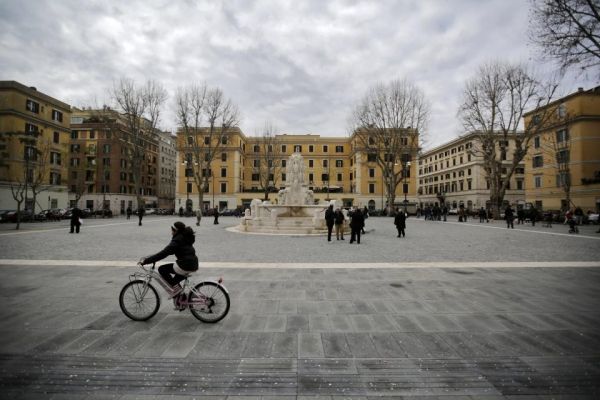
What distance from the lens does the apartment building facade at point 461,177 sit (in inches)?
2263

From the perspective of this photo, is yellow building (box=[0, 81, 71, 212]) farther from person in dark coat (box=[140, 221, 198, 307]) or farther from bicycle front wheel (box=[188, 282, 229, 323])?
bicycle front wheel (box=[188, 282, 229, 323])

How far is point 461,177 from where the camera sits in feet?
209

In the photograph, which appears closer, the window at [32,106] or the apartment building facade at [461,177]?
the window at [32,106]

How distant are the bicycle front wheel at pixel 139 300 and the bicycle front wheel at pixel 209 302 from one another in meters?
0.67

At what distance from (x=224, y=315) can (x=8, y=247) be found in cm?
1301

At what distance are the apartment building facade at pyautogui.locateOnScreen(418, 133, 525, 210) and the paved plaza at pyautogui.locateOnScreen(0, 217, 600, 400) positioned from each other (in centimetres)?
4656

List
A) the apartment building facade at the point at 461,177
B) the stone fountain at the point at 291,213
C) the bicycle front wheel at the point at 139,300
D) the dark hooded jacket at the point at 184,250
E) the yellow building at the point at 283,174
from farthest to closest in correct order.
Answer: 1. the yellow building at the point at 283,174
2. the apartment building facade at the point at 461,177
3. the stone fountain at the point at 291,213
4. the bicycle front wheel at the point at 139,300
5. the dark hooded jacket at the point at 184,250

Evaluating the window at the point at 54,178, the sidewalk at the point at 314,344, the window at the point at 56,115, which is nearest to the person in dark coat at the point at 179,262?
the sidewalk at the point at 314,344

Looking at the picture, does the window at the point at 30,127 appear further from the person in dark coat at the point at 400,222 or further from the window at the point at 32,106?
the person in dark coat at the point at 400,222

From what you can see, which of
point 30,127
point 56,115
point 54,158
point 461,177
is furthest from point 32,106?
point 461,177

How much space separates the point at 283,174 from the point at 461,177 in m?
40.6

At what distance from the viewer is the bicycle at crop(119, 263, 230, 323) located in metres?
4.44

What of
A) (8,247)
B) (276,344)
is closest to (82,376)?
(276,344)

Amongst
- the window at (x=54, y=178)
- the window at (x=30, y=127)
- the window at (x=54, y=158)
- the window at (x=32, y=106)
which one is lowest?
the window at (x=54, y=178)
